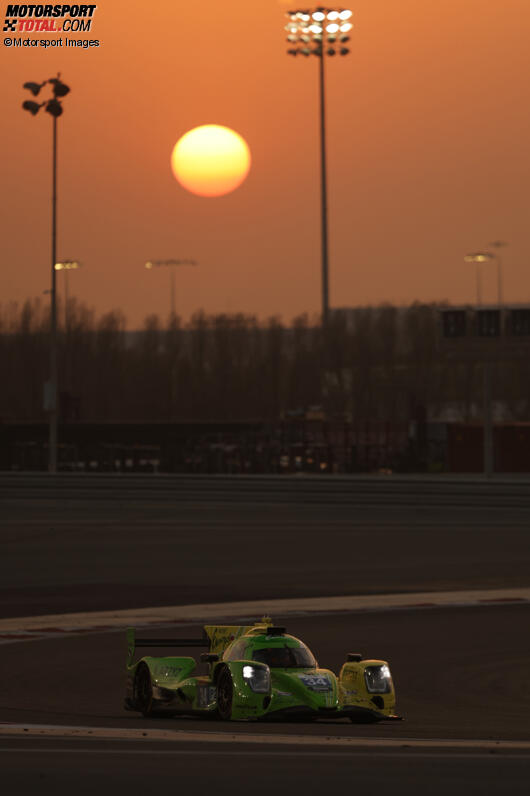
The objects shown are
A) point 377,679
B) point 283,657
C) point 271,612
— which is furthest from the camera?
point 271,612

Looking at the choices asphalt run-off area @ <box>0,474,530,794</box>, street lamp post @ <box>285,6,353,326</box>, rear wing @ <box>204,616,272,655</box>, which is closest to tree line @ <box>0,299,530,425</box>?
street lamp post @ <box>285,6,353,326</box>

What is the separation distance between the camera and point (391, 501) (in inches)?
1288

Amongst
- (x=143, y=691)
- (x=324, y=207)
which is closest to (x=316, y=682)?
(x=143, y=691)

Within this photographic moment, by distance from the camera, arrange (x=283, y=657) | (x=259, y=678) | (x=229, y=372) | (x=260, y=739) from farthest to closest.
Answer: (x=229, y=372) < (x=283, y=657) < (x=259, y=678) < (x=260, y=739)

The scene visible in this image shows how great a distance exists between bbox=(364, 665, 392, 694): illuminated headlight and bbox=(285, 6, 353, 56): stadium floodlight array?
5317 cm

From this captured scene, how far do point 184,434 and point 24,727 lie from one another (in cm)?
5573

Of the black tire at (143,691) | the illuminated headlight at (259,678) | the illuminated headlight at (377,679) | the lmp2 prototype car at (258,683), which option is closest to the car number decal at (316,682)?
the lmp2 prototype car at (258,683)

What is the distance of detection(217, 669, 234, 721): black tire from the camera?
9281 mm

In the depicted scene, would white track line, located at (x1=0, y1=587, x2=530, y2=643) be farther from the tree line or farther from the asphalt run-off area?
the tree line

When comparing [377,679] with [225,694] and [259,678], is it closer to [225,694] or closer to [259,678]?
[259,678]

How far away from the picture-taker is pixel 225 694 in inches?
369

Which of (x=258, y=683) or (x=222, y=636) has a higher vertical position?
(x=222, y=636)

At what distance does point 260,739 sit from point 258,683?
41cm

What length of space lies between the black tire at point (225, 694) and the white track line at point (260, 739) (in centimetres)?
32
